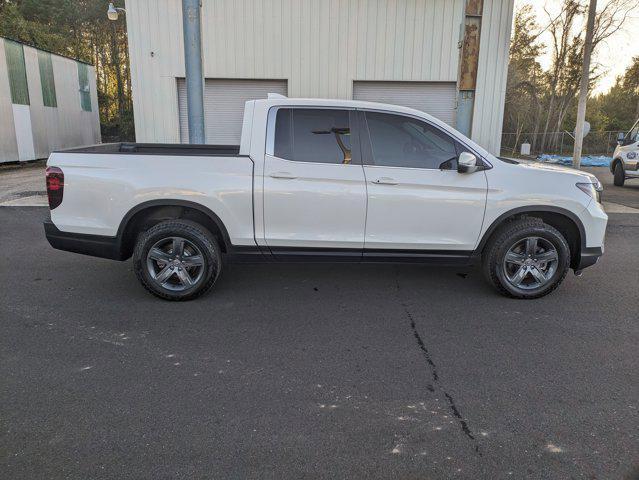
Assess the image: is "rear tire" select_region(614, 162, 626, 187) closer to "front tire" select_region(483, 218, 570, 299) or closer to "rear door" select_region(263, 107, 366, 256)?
"front tire" select_region(483, 218, 570, 299)

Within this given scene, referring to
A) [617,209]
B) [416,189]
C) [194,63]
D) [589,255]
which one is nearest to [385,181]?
[416,189]

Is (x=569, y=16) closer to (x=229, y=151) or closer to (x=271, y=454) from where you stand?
(x=229, y=151)

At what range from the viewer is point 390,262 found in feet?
15.6

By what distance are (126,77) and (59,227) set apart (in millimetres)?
38655

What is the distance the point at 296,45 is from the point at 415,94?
12.1 ft

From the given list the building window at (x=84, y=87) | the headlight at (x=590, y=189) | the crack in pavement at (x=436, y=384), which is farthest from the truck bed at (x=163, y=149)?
the building window at (x=84, y=87)

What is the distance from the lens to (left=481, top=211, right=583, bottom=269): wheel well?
15.7 ft

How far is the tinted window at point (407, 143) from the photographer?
4609mm

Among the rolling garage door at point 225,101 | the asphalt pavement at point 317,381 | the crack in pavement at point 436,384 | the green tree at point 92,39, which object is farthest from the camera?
the green tree at point 92,39

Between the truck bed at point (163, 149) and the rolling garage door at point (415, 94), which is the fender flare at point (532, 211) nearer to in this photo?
the truck bed at point (163, 149)

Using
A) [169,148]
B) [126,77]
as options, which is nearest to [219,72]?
[169,148]

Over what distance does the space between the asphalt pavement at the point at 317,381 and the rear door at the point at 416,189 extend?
25.4 inches

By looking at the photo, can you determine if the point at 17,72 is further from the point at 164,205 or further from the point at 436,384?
→ the point at 436,384

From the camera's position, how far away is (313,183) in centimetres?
449
